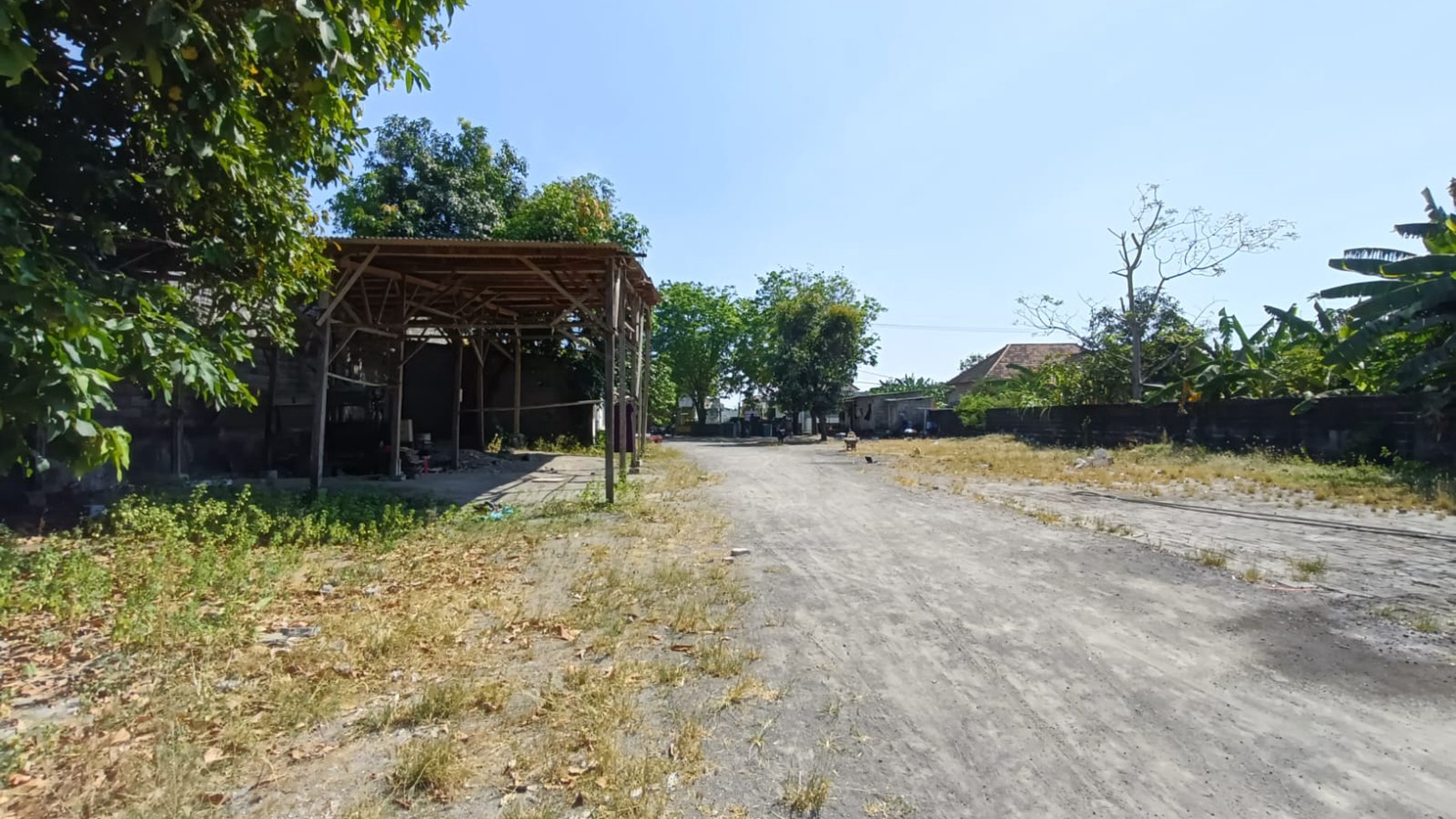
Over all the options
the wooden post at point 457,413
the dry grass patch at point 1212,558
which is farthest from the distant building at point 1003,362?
the dry grass patch at point 1212,558

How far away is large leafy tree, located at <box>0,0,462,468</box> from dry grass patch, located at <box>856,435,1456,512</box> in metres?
11.4

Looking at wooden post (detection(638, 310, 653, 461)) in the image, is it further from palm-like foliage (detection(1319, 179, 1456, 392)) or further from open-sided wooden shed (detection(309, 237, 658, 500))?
palm-like foliage (detection(1319, 179, 1456, 392))

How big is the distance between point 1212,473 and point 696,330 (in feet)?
119

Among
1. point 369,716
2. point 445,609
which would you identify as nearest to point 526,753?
point 369,716

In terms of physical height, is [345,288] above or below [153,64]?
above

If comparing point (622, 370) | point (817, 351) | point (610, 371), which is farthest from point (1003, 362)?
point (610, 371)

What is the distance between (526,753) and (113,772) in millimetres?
1517

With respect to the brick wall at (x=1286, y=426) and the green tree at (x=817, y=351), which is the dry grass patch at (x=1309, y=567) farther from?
the green tree at (x=817, y=351)

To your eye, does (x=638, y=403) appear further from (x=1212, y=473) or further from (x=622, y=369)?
(x=1212, y=473)

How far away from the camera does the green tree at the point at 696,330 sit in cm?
4775

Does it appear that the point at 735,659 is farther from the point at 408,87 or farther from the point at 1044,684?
the point at 408,87

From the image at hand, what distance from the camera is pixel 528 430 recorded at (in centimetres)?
2153

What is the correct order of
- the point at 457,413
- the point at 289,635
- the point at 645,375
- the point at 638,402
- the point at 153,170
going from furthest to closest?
the point at 645,375
the point at 457,413
the point at 638,402
the point at 153,170
the point at 289,635

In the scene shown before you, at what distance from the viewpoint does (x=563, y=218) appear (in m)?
21.6
